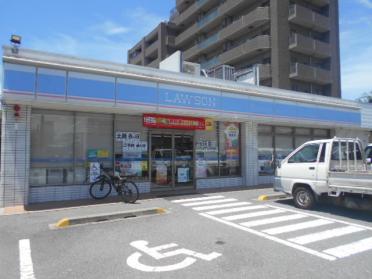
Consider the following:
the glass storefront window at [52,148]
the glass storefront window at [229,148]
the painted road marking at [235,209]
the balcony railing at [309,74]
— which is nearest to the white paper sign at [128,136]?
the glass storefront window at [52,148]

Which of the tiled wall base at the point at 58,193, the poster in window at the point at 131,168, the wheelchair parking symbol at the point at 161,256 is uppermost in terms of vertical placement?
the poster in window at the point at 131,168

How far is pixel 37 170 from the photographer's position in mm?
10719

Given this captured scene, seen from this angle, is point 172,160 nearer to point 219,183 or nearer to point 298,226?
point 219,183

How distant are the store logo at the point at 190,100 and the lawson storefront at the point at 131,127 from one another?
0.13 feet

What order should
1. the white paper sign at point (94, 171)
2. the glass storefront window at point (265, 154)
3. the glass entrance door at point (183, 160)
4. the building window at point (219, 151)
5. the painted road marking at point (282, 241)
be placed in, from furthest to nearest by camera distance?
1. the glass storefront window at point (265, 154)
2. the building window at point (219, 151)
3. the glass entrance door at point (183, 160)
4. the white paper sign at point (94, 171)
5. the painted road marking at point (282, 241)

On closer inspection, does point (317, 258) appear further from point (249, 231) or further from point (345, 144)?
point (345, 144)

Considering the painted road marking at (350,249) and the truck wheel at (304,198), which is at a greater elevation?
the truck wheel at (304,198)

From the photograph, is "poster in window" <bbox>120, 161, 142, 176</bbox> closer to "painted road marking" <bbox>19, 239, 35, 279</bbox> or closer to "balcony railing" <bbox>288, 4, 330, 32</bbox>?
"painted road marking" <bbox>19, 239, 35, 279</bbox>

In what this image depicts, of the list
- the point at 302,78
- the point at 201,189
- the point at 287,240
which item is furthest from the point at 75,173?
the point at 302,78

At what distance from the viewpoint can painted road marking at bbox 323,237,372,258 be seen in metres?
5.70

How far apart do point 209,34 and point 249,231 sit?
45.7 meters

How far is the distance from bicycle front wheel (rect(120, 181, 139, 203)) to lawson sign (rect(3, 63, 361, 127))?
113 inches

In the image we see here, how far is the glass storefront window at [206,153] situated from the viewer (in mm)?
14081

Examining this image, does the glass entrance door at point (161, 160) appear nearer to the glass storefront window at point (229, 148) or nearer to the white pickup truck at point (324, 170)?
the glass storefront window at point (229, 148)
